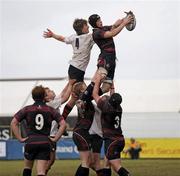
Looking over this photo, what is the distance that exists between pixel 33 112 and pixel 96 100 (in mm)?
1890

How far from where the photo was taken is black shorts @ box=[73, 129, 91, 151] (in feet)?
49.6

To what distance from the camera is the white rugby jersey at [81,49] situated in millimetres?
16344

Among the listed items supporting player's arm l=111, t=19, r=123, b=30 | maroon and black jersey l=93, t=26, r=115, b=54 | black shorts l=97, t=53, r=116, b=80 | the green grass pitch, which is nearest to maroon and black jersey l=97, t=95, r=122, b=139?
black shorts l=97, t=53, r=116, b=80

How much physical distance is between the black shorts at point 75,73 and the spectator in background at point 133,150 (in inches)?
1017

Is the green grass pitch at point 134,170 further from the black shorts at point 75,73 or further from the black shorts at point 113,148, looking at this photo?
the black shorts at point 113,148

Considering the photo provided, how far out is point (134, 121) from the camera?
159 ft

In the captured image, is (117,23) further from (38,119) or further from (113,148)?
(38,119)

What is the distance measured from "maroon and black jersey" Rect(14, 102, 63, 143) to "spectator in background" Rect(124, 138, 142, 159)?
93.9 feet

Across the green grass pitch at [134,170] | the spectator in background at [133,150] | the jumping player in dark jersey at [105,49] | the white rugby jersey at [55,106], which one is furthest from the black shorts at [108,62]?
the spectator in background at [133,150]

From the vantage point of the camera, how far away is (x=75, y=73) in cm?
1658

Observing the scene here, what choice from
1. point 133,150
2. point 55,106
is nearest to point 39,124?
point 55,106

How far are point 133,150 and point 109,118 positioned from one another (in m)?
28.1

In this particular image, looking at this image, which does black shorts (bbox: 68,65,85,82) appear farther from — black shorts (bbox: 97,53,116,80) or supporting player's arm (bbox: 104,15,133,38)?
supporting player's arm (bbox: 104,15,133,38)

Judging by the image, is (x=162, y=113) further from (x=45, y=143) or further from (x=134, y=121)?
(x=45, y=143)
